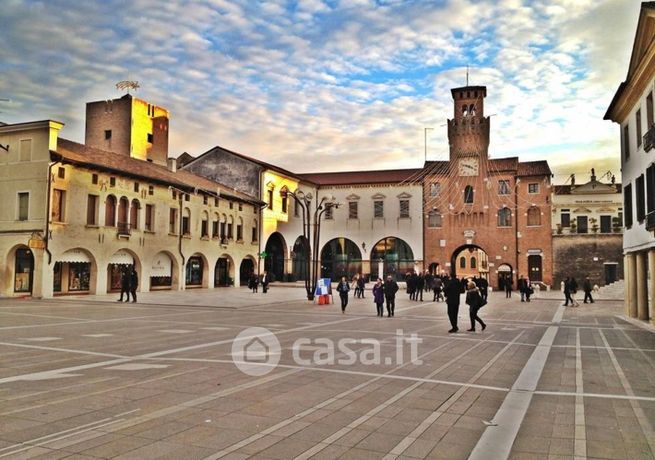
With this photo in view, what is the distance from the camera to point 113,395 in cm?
769

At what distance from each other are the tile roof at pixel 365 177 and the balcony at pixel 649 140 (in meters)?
39.6

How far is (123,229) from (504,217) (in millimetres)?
36306

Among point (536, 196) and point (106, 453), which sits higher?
point (536, 196)

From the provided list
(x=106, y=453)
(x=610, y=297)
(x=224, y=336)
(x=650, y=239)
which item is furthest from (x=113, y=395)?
(x=610, y=297)

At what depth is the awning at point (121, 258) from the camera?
36.1 m

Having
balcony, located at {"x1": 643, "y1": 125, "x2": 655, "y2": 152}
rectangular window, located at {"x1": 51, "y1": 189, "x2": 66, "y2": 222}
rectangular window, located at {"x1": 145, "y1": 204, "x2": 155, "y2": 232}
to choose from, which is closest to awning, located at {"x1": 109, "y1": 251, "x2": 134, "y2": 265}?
rectangular window, located at {"x1": 145, "y1": 204, "x2": 155, "y2": 232}

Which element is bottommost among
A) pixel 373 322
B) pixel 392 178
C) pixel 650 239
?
pixel 373 322

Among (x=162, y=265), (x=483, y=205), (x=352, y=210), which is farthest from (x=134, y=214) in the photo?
(x=483, y=205)

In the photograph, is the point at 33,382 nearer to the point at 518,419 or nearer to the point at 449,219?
the point at 518,419

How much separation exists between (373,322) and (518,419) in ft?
42.5

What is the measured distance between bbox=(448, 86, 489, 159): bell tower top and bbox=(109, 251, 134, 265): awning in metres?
34.6

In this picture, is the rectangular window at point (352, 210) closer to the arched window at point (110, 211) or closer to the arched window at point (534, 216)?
the arched window at point (534, 216)

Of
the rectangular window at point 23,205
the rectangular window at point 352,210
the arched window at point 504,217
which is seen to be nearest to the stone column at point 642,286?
the rectangular window at point 23,205

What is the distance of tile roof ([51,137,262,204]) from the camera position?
3326 centimetres
